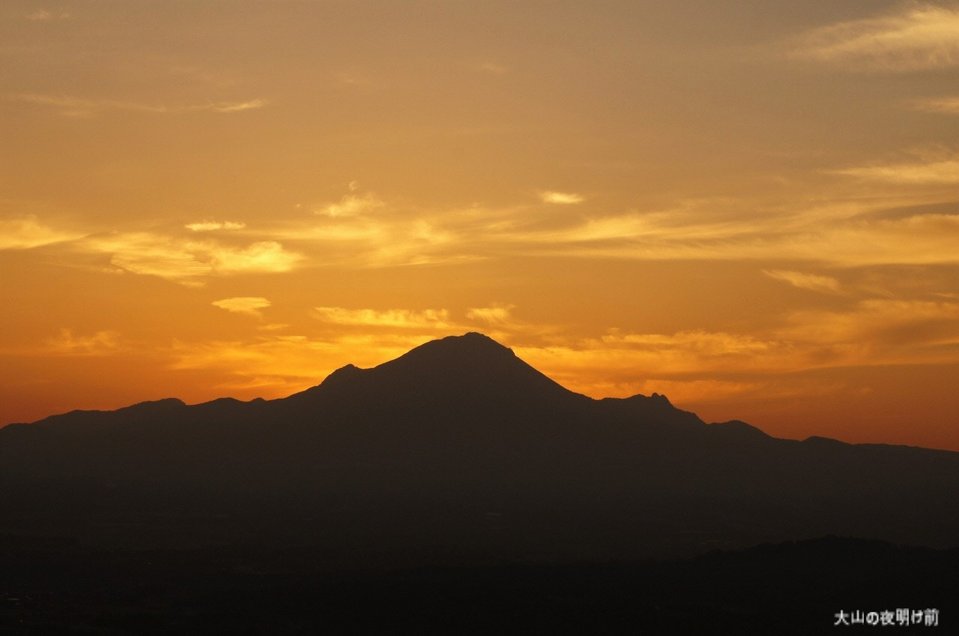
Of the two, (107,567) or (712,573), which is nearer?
(712,573)

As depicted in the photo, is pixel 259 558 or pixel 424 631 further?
pixel 259 558

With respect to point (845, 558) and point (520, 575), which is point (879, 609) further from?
point (520, 575)

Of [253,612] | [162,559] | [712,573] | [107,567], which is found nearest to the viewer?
[253,612]

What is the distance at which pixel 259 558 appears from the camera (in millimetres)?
199875

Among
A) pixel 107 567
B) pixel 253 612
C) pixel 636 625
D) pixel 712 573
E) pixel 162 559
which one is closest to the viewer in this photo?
pixel 636 625

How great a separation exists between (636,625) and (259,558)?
94153 millimetres

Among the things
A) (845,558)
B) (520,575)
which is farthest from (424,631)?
(845,558)

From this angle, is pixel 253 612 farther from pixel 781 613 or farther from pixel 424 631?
pixel 781 613

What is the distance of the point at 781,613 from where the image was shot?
124125 millimetres

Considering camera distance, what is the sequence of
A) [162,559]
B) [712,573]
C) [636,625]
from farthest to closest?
[162,559]
[712,573]
[636,625]

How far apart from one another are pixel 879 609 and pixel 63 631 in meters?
81.3

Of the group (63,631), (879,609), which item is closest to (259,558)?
(63,631)

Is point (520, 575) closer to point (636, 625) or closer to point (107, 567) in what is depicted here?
point (636, 625)

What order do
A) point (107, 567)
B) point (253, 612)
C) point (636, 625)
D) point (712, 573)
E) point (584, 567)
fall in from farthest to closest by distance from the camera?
1. point (107, 567)
2. point (584, 567)
3. point (712, 573)
4. point (253, 612)
5. point (636, 625)
